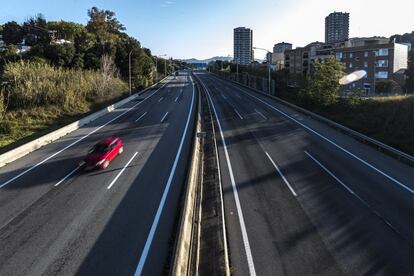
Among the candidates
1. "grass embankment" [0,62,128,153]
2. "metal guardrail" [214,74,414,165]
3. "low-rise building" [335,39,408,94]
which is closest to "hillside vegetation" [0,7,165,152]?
"grass embankment" [0,62,128,153]

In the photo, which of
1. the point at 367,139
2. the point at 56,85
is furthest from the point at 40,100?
the point at 367,139

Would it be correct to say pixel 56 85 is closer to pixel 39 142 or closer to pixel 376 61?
pixel 39 142

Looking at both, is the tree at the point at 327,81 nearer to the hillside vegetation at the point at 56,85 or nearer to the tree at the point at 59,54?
the hillside vegetation at the point at 56,85

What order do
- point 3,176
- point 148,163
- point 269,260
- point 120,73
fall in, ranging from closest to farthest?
point 269,260, point 3,176, point 148,163, point 120,73

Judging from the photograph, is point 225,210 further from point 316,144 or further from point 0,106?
point 0,106

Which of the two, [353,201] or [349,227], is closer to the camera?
[349,227]

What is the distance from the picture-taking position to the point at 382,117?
27.3 meters

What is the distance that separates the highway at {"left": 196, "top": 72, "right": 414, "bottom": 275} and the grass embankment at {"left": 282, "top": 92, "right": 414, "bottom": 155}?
2.54 m

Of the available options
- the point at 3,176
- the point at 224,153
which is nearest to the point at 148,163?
the point at 224,153

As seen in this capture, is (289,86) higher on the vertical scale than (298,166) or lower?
higher

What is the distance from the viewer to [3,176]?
709 inches

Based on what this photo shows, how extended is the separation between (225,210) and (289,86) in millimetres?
43298

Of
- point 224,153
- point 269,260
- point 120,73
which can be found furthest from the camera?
point 120,73

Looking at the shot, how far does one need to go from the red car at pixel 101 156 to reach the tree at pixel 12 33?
360 ft
